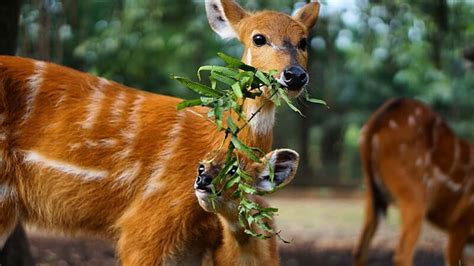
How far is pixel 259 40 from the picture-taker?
200 inches

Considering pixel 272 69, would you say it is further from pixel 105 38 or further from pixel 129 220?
pixel 105 38

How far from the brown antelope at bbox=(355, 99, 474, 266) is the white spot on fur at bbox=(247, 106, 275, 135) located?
3452 mm

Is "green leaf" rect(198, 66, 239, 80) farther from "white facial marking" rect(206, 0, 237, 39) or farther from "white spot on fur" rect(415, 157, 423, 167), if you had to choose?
"white spot on fur" rect(415, 157, 423, 167)

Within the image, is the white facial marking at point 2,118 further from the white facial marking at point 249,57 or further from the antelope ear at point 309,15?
the antelope ear at point 309,15

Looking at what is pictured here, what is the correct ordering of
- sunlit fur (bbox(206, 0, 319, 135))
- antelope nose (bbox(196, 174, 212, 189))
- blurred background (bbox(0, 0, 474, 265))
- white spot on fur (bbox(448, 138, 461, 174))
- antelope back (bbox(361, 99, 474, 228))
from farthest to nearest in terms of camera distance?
blurred background (bbox(0, 0, 474, 265)), white spot on fur (bbox(448, 138, 461, 174)), antelope back (bbox(361, 99, 474, 228)), sunlit fur (bbox(206, 0, 319, 135)), antelope nose (bbox(196, 174, 212, 189))

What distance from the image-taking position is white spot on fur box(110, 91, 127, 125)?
5.34 m

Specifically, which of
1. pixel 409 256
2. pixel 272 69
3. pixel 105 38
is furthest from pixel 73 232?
pixel 105 38

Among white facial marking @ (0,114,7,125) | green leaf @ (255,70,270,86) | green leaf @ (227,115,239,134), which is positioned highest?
green leaf @ (255,70,270,86)

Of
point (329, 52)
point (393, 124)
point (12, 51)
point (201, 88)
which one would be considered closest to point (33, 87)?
point (201, 88)

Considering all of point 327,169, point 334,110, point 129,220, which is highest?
point 129,220

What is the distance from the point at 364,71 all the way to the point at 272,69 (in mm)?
15138

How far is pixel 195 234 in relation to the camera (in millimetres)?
5094

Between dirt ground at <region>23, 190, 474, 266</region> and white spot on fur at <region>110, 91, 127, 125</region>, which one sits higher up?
white spot on fur at <region>110, 91, 127, 125</region>

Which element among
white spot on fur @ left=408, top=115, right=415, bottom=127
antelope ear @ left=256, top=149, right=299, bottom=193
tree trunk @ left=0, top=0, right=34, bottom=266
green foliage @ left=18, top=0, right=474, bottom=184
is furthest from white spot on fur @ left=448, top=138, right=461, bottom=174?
antelope ear @ left=256, top=149, right=299, bottom=193
